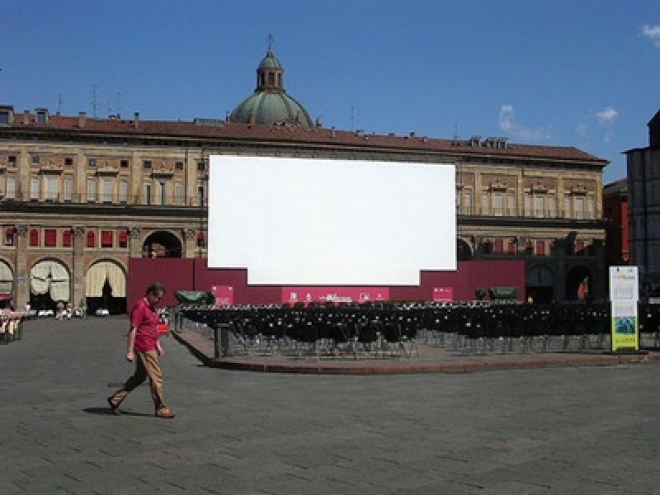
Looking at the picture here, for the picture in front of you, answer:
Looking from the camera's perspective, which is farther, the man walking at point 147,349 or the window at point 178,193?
the window at point 178,193

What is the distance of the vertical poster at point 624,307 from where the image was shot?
15953 mm

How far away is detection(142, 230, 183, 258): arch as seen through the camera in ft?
202

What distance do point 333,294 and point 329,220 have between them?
4.23 meters

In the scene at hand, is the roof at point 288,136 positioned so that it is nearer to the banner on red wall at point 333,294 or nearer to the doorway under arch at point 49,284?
the doorway under arch at point 49,284

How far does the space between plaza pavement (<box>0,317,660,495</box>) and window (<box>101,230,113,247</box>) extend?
47.4 m

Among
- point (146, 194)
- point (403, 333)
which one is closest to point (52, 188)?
point (146, 194)

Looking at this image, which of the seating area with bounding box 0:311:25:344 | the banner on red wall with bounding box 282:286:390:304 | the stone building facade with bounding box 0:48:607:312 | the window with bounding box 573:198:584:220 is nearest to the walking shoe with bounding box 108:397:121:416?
the seating area with bounding box 0:311:25:344

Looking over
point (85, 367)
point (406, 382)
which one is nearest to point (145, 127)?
point (85, 367)

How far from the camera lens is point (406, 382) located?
1238 cm

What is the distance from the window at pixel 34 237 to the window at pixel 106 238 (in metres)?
4.46

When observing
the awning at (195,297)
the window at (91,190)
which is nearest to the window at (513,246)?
the window at (91,190)

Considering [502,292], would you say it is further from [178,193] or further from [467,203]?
[178,193]

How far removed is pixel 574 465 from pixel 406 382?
6434 millimetres

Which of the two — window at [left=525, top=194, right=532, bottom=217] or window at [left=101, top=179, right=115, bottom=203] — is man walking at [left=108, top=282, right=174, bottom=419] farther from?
window at [left=525, top=194, right=532, bottom=217]
